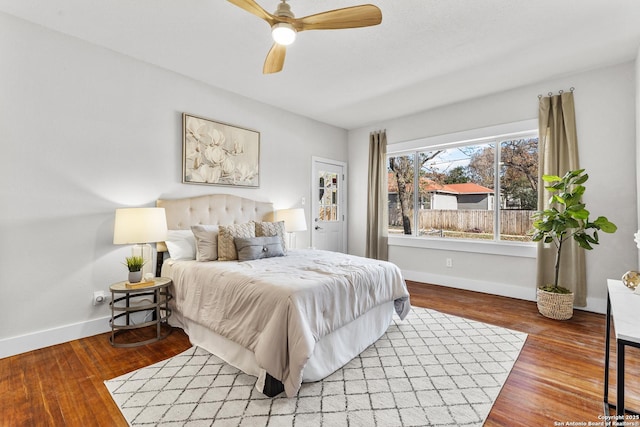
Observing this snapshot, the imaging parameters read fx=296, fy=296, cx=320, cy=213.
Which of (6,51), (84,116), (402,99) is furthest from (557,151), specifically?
(6,51)

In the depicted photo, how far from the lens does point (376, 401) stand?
1816 mm

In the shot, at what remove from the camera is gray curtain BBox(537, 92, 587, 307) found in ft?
11.2

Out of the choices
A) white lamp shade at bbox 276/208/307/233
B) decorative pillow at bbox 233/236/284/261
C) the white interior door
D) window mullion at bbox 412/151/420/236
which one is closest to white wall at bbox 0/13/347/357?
decorative pillow at bbox 233/236/284/261

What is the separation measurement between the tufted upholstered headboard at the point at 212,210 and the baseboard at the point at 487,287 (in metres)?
2.62

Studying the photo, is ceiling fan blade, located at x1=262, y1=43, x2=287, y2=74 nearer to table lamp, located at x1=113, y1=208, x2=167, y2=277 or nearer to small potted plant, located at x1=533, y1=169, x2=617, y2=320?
table lamp, located at x1=113, y1=208, x2=167, y2=277

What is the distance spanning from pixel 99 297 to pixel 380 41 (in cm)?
357

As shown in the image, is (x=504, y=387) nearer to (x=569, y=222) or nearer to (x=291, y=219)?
(x=569, y=222)

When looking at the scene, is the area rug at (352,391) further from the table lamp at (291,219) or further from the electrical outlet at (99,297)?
the table lamp at (291,219)

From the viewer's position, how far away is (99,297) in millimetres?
2822

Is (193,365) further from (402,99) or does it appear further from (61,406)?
(402,99)

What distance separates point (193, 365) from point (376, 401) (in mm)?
1374

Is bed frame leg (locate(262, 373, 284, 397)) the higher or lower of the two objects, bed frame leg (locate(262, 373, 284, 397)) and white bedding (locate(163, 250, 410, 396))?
the lower

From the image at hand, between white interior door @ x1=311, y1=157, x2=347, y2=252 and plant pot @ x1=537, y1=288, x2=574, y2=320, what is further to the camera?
white interior door @ x1=311, y1=157, x2=347, y2=252

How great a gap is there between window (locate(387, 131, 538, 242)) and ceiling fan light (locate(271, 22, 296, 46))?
332cm
